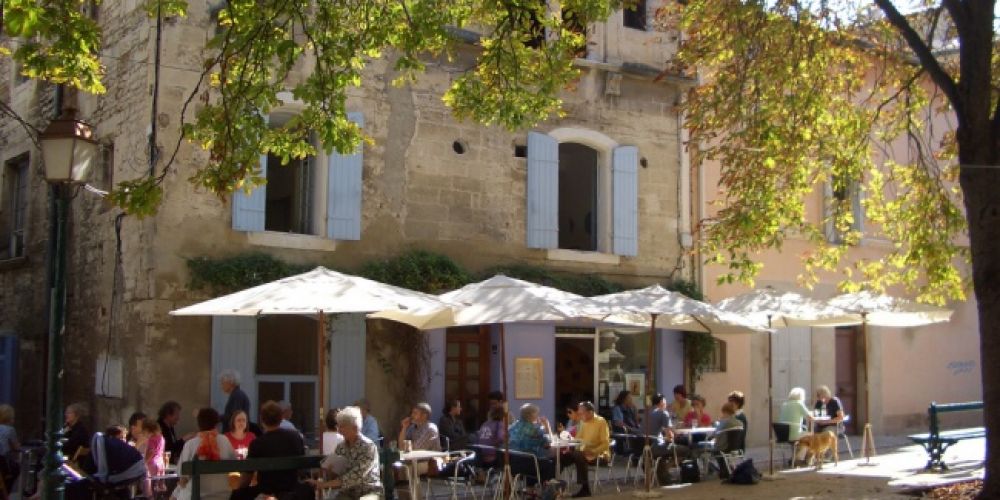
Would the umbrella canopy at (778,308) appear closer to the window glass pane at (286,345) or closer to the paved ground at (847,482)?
the paved ground at (847,482)

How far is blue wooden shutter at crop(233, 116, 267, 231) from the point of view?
13328mm

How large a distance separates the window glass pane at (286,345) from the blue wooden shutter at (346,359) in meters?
0.30

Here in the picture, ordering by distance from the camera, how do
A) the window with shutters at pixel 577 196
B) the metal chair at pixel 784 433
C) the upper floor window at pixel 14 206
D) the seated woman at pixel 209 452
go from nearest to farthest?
the seated woman at pixel 209 452
the metal chair at pixel 784 433
the upper floor window at pixel 14 206
the window with shutters at pixel 577 196

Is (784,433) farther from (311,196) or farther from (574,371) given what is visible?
(311,196)

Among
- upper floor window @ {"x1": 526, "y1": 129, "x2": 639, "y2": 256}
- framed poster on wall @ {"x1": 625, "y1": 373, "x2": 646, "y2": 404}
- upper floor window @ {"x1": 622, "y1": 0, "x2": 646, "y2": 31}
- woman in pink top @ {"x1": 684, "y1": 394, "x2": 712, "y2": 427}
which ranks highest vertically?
upper floor window @ {"x1": 622, "y1": 0, "x2": 646, "y2": 31}

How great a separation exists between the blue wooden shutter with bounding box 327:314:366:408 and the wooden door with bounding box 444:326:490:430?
146cm

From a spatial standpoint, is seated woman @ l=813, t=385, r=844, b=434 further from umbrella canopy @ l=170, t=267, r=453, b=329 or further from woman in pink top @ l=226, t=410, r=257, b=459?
woman in pink top @ l=226, t=410, r=257, b=459

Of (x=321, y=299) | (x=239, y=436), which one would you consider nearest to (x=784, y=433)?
(x=321, y=299)

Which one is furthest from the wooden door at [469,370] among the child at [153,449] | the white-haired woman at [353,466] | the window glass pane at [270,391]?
the white-haired woman at [353,466]

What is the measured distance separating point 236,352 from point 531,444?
13.7 feet

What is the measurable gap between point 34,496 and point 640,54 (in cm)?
1112

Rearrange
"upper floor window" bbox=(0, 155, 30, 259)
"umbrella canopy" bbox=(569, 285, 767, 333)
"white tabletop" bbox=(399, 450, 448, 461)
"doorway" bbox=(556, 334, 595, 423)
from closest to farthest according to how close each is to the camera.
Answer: "white tabletop" bbox=(399, 450, 448, 461) → "umbrella canopy" bbox=(569, 285, 767, 333) → "doorway" bbox=(556, 334, 595, 423) → "upper floor window" bbox=(0, 155, 30, 259)

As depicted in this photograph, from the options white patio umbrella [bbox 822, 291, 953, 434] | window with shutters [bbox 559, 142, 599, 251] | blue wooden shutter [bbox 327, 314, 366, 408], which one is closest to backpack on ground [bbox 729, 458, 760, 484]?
white patio umbrella [bbox 822, 291, 953, 434]

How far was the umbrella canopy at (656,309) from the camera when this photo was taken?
11.7 metres
